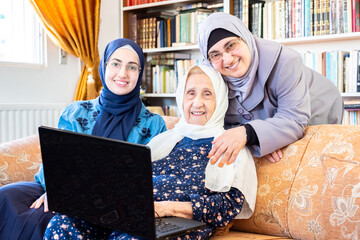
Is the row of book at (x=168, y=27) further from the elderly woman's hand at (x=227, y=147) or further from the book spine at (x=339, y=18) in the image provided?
the elderly woman's hand at (x=227, y=147)

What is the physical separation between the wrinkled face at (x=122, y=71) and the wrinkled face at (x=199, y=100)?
0.34 m

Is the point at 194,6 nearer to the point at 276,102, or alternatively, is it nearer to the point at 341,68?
the point at 341,68

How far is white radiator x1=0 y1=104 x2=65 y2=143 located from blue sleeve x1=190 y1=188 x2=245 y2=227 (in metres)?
2.40

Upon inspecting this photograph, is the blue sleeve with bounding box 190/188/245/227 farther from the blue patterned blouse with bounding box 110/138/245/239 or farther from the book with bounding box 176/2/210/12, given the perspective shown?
the book with bounding box 176/2/210/12

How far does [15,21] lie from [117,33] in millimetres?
1017

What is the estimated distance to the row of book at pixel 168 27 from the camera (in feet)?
12.6

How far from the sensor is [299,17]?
127 inches

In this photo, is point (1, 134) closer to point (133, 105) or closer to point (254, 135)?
point (133, 105)

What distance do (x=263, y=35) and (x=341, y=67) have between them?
0.68m

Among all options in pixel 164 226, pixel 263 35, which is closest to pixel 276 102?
pixel 164 226

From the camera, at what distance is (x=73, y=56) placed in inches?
156

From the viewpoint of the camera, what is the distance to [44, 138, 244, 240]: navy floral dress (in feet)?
4.42

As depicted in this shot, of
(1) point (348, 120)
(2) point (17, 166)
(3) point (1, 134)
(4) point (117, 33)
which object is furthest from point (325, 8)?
(3) point (1, 134)

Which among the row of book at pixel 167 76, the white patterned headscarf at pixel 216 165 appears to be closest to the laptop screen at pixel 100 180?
the white patterned headscarf at pixel 216 165
